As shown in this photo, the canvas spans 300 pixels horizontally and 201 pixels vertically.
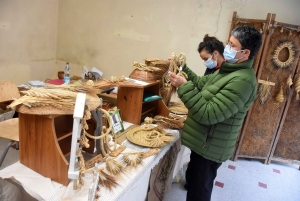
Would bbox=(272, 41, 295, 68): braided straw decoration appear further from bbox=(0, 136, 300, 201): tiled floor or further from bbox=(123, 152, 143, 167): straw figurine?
bbox=(123, 152, 143, 167): straw figurine

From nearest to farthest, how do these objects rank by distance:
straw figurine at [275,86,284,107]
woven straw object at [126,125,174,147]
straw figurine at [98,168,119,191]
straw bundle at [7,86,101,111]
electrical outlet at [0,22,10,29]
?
1. straw bundle at [7,86,101,111]
2. straw figurine at [98,168,119,191]
3. woven straw object at [126,125,174,147]
4. straw figurine at [275,86,284,107]
5. electrical outlet at [0,22,10,29]

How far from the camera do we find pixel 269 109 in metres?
2.70

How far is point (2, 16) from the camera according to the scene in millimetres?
2902

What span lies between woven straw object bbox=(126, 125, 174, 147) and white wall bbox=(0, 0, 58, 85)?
8.21 feet

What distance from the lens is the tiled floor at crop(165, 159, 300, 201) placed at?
2211 millimetres

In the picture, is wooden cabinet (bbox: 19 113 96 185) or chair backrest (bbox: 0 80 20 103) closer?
wooden cabinet (bbox: 19 113 96 185)

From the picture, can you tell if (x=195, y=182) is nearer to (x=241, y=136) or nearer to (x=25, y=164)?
(x=25, y=164)

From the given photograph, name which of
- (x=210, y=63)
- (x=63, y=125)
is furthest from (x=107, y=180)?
(x=210, y=63)

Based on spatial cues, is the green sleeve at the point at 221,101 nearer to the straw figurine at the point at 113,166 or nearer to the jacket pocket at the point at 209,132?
the jacket pocket at the point at 209,132

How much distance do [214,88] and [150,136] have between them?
0.55 m

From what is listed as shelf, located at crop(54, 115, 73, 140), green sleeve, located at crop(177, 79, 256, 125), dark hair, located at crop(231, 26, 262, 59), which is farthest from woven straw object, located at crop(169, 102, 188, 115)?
shelf, located at crop(54, 115, 73, 140)

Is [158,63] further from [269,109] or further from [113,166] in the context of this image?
[269,109]

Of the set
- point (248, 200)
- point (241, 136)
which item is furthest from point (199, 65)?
point (248, 200)

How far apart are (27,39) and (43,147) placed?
113 inches
